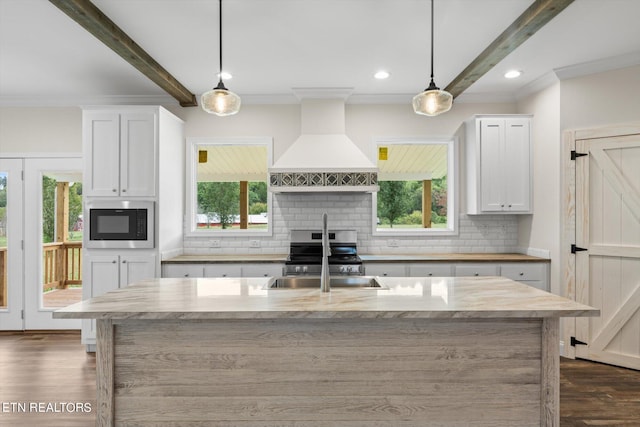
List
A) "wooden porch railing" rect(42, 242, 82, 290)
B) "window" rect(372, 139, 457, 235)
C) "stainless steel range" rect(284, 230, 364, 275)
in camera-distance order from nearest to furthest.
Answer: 1. "stainless steel range" rect(284, 230, 364, 275)
2. "wooden porch railing" rect(42, 242, 82, 290)
3. "window" rect(372, 139, 457, 235)

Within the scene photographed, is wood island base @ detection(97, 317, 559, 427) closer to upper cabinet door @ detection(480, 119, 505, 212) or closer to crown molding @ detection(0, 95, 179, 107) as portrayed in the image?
upper cabinet door @ detection(480, 119, 505, 212)

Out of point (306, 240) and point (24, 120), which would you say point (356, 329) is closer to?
point (306, 240)

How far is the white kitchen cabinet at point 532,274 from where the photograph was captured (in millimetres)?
4227

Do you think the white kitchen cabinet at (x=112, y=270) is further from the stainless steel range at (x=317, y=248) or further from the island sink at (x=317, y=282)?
the island sink at (x=317, y=282)

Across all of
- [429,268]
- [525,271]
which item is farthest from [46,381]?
[525,271]

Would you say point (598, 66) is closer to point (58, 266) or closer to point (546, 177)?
point (546, 177)

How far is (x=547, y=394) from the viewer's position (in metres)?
2.07

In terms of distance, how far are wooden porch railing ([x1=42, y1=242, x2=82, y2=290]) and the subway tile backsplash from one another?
1377 mm

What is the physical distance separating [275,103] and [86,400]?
3.50 meters

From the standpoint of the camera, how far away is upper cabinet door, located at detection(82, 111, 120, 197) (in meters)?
4.18

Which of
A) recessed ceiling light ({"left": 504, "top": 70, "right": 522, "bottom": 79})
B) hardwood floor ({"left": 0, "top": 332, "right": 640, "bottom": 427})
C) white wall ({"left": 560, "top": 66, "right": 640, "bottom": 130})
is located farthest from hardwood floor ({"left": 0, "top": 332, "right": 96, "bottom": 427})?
white wall ({"left": 560, "top": 66, "right": 640, "bottom": 130})

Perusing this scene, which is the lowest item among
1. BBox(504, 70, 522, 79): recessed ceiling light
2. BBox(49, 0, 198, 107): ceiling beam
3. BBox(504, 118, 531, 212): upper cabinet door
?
BBox(504, 118, 531, 212): upper cabinet door

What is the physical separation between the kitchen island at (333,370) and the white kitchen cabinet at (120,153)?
2404 mm

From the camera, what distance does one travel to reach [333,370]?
2.11 meters
